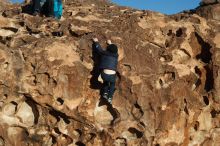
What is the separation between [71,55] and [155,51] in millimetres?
3628

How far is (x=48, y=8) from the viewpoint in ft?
64.6

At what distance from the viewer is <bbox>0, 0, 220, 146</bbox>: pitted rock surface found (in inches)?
652

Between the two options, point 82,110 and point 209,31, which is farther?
point 209,31

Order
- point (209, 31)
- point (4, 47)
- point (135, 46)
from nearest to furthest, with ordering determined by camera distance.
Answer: point (4, 47)
point (135, 46)
point (209, 31)

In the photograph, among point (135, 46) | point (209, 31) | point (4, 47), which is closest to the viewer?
point (4, 47)

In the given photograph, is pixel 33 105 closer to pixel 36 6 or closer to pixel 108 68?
pixel 108 68

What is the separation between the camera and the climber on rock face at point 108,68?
16.6 m

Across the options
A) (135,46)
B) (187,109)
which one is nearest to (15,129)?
(135,46)

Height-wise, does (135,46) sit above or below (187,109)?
above

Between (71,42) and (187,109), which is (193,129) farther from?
(71,42)

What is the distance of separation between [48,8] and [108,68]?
15.6 feet

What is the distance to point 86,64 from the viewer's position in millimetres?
17250

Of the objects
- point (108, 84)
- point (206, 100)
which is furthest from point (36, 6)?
point (206, 100)

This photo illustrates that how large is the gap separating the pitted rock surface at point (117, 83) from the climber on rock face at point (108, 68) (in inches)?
18.7
